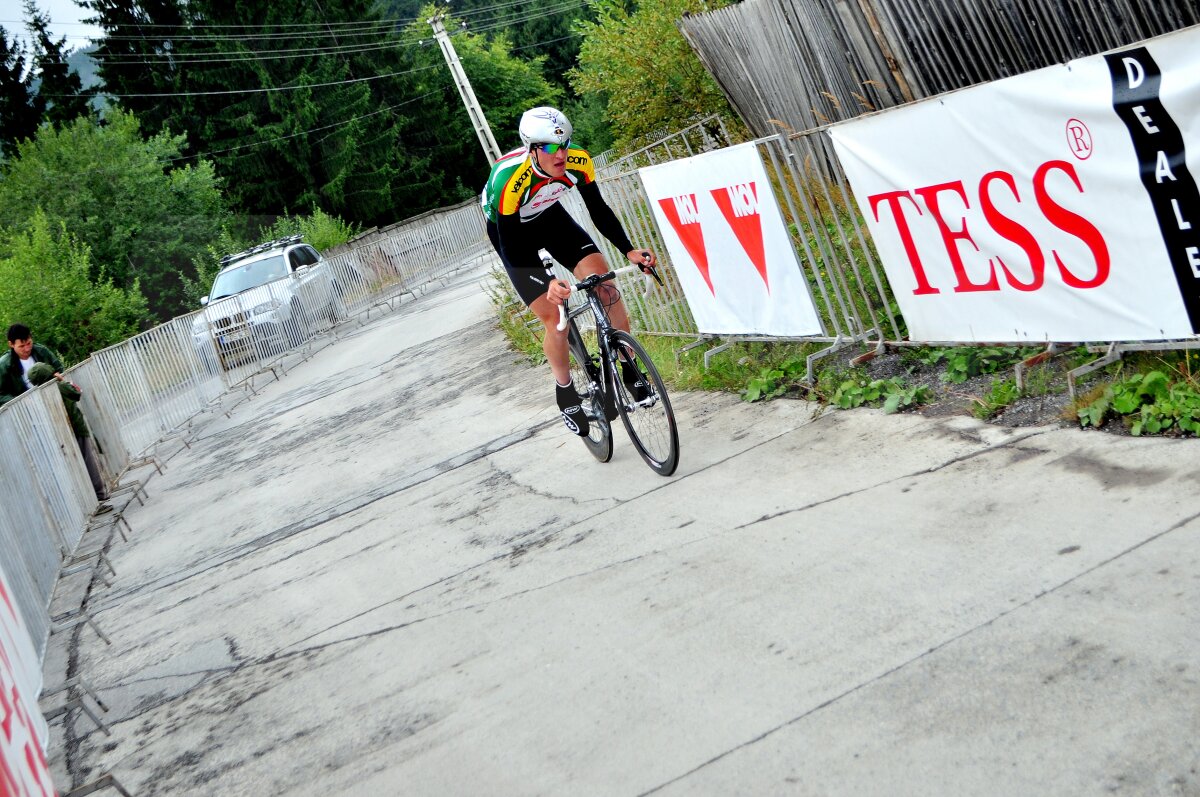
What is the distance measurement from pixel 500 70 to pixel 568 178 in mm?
75772

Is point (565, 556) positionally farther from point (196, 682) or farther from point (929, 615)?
point (929, 615)

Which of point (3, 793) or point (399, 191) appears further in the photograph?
point (399, 191)

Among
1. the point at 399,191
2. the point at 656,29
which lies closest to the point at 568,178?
the point at 656,29

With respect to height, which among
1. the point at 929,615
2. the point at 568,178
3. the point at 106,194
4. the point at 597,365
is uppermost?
the point at 106,194

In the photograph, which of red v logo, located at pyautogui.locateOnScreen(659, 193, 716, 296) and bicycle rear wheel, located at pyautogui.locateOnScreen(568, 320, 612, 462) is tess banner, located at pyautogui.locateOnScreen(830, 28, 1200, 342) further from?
red v logo, located at pyautogui.locateOnScreen(659, 193, 716, 296)

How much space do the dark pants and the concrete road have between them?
167 inches

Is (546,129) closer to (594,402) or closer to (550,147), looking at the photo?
(550,147)

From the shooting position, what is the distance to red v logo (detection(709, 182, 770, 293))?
27.0ft

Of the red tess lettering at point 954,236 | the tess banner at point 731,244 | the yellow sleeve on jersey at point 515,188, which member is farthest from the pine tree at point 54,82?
the red tess lettering at point 954,236

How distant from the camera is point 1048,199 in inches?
237

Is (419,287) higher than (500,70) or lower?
lower

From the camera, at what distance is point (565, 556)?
633 cm

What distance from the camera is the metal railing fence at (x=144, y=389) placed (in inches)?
351

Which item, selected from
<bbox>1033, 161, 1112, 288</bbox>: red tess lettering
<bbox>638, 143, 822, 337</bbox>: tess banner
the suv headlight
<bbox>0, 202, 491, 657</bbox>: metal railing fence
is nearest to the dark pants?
<bbox>0, 202, 491, 657</bbox>: metal railing fence
